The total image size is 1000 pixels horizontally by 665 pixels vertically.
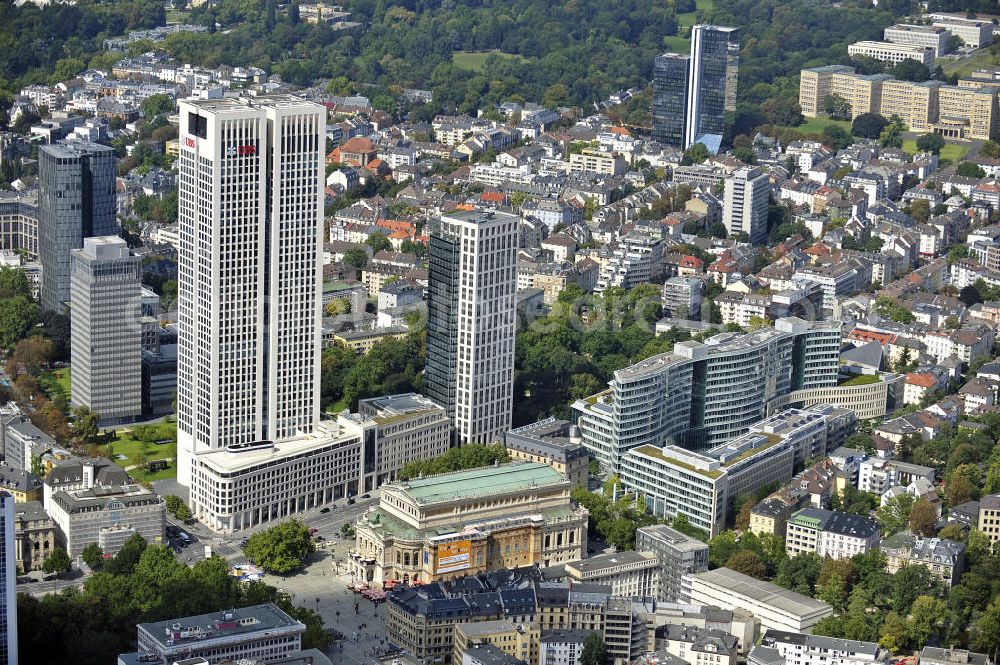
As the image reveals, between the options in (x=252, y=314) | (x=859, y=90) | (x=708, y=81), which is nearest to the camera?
(x=252, y=314)

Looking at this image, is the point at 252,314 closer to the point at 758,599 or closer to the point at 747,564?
the point at 747,564

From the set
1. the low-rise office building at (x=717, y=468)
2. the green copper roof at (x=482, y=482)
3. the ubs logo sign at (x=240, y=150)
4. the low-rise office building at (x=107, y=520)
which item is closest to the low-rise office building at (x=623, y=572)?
the green copper roof at (x=482, y=482)

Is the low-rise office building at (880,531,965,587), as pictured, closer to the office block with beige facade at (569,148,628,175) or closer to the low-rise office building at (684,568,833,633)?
the low-rise office building at (684,568,833,633)

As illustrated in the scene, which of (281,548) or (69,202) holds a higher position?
(69,202)

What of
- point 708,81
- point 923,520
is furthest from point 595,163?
point 923,520

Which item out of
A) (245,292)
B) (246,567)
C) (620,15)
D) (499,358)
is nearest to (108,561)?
(246,567)

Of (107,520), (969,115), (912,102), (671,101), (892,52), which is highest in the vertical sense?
(892,52)
